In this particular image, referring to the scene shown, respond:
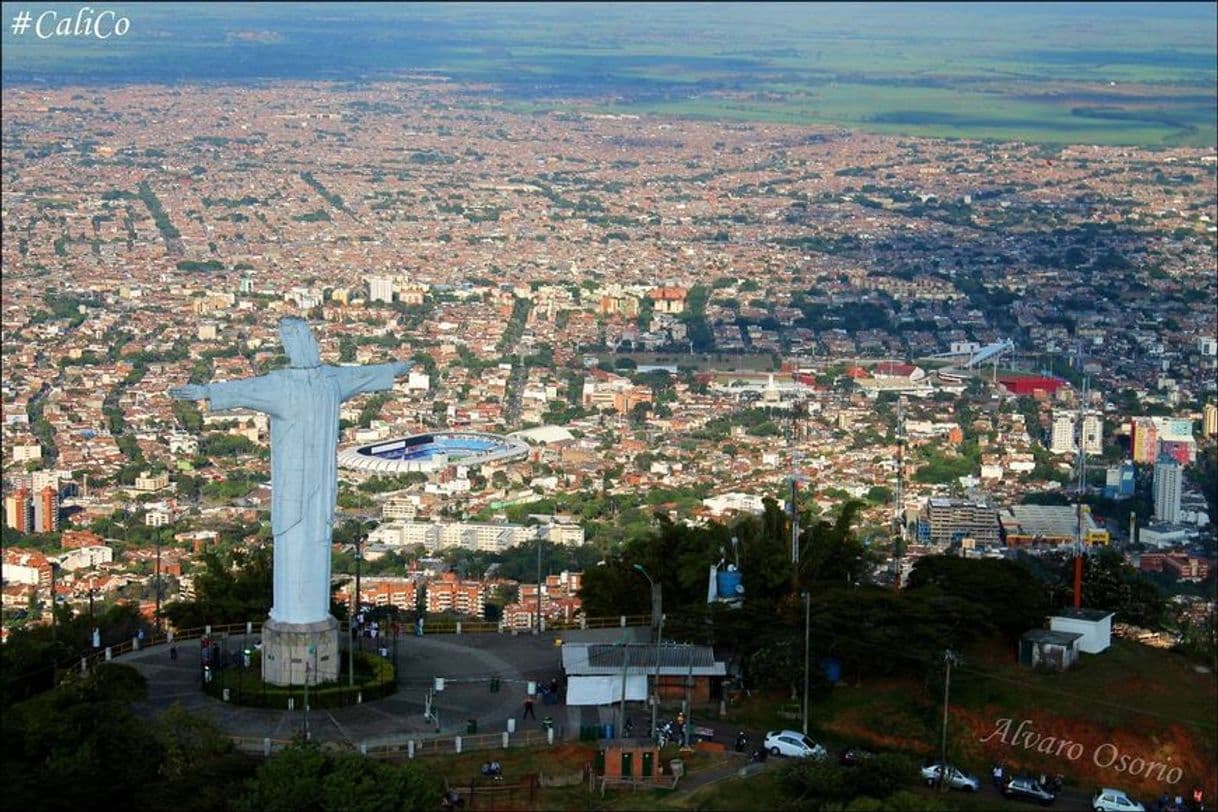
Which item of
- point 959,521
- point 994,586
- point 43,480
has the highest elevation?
point 994,586

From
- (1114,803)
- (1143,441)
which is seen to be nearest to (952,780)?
(1114,803)

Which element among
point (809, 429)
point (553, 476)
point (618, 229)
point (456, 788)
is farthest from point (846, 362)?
point (456, 788)

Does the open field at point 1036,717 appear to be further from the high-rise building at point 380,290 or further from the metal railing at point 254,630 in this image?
the high-rise building at point 380,290

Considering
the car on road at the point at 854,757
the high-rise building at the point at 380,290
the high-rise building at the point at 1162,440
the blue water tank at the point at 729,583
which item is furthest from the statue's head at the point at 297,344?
the high-rise building at the point at 380,290

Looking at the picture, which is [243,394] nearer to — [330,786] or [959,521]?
[330,786]

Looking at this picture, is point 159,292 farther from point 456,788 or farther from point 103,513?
point 456,788

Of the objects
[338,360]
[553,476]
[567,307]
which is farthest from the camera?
[567,307]

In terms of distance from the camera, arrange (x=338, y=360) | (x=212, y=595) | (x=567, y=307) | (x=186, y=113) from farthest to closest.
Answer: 1. (x=186, y=113)
2. (x=567, y=307)
3. (x=338, y=360)
4. (x=212, y=595)
